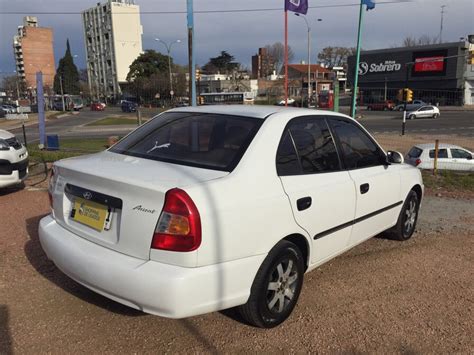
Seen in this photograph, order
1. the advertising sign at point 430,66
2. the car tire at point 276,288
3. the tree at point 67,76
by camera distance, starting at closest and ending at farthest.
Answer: the car tire at point 276,288, the advertising sign at point 430,66, the tree at point 67,76

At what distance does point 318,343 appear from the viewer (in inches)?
116

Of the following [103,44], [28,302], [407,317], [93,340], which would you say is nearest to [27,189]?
[28,302]

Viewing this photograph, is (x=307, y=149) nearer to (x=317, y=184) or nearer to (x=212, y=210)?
(x=317, y=184)

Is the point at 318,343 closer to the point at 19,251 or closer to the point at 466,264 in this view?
the point at 466,264

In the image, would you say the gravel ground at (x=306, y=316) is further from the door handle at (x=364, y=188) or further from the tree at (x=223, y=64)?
the tree at (x=223, y=64)

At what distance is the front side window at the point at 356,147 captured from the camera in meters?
3.89

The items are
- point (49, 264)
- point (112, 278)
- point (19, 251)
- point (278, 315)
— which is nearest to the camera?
point (112, 278)

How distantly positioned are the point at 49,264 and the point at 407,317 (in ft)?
10.6

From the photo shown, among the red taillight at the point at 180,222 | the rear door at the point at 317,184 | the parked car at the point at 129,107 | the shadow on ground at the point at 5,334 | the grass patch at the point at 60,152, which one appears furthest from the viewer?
the parked car at the point at 129,107

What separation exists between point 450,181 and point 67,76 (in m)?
111

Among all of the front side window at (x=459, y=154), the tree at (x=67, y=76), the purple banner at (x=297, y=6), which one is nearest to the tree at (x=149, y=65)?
the tree at (x=67, y=76)

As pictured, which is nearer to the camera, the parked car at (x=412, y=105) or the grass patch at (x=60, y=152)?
the grass patch at (x=60, y=152)

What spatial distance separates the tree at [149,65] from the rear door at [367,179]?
3445 inches

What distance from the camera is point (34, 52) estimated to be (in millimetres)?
123062
